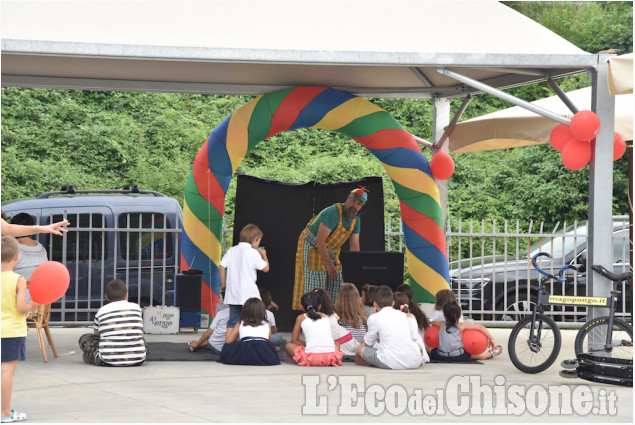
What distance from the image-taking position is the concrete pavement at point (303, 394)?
6.18 m

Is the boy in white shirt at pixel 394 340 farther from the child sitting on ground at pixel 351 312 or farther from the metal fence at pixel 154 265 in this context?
the metal fence at pixel 154 265


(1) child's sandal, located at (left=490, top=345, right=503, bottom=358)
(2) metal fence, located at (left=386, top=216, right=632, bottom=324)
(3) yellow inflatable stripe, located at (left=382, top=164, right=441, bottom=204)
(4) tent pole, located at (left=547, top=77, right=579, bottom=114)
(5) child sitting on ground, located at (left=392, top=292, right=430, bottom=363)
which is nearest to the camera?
(5) child sitting on ground, located at (left=392, top=292, right=430, bottom=363)

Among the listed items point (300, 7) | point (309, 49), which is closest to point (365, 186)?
point (300, 7)

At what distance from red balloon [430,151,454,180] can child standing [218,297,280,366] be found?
3.22 m

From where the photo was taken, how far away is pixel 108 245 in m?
13.1

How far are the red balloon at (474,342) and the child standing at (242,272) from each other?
2.21 m

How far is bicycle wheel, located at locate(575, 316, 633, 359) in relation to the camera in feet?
25.6

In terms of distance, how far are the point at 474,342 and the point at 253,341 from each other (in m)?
2.31

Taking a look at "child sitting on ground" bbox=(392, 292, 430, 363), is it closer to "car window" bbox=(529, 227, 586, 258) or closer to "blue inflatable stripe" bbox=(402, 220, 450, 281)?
"blue inflatable stripe" bbox=(402, 220, 450, 281)

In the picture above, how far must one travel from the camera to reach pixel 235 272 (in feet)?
30.5

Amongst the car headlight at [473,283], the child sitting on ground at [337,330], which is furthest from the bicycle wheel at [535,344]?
the car headlight at [473,283]

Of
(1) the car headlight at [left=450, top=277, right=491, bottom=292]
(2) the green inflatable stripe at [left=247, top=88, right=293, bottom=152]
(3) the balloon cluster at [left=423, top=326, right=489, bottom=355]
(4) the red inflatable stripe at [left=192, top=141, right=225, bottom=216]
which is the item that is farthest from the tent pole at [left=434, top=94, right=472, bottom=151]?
(3) the balloon cluster at [left=423, top=326, right=489, bottom=355]

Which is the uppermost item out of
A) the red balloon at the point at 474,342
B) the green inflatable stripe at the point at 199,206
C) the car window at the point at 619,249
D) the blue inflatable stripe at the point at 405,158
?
the blue inflatable stripe at the point at 405,158

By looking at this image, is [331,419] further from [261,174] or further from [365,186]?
[261,174]
